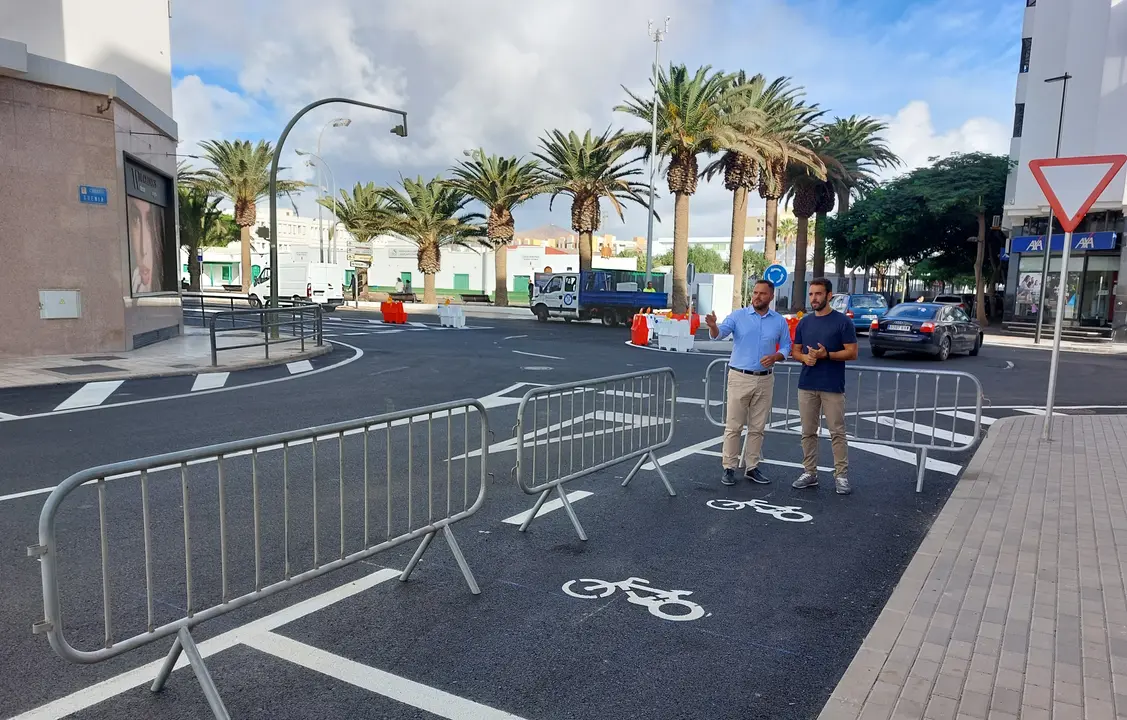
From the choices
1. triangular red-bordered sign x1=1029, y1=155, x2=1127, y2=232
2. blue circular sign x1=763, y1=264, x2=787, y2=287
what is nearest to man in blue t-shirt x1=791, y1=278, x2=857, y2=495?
triangular red-bordered sign x1=1029, y1=155, x2=1127, y2=232

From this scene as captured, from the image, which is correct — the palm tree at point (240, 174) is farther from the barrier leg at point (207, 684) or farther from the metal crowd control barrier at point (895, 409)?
the barrier leg at point (207, 684)

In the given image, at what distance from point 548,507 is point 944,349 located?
55.6ft

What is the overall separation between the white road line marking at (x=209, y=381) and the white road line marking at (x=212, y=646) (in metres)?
8.68

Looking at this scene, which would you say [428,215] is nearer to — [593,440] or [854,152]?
[854,152]

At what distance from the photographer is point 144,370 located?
13578mm

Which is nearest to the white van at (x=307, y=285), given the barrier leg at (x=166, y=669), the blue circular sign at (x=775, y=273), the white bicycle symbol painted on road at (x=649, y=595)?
the blue circular sign at (x=775, y=273)

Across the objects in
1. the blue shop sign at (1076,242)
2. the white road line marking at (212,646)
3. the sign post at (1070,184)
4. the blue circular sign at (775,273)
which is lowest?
the white road line marking at (212,646)

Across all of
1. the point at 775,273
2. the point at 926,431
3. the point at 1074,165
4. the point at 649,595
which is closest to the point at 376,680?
the point at 649,595

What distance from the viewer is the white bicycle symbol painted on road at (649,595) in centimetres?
419

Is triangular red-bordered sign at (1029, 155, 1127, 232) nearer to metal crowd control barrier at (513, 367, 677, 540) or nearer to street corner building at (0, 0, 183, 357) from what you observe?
metal crowd control barrier at (513, 367, 677, 540)

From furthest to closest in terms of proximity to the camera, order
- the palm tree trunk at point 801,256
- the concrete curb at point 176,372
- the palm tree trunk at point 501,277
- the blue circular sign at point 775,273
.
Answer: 1. the palm tree trunk at point 501,277
2. the palm tree trunk at point 801,256
3. the blue circular sign at point 775,273
4. the concrete curb at point 176,372

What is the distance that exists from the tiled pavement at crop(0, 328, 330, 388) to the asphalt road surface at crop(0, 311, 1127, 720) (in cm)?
421

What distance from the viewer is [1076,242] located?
111 feet

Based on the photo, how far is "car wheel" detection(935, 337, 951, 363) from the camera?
771 inches
